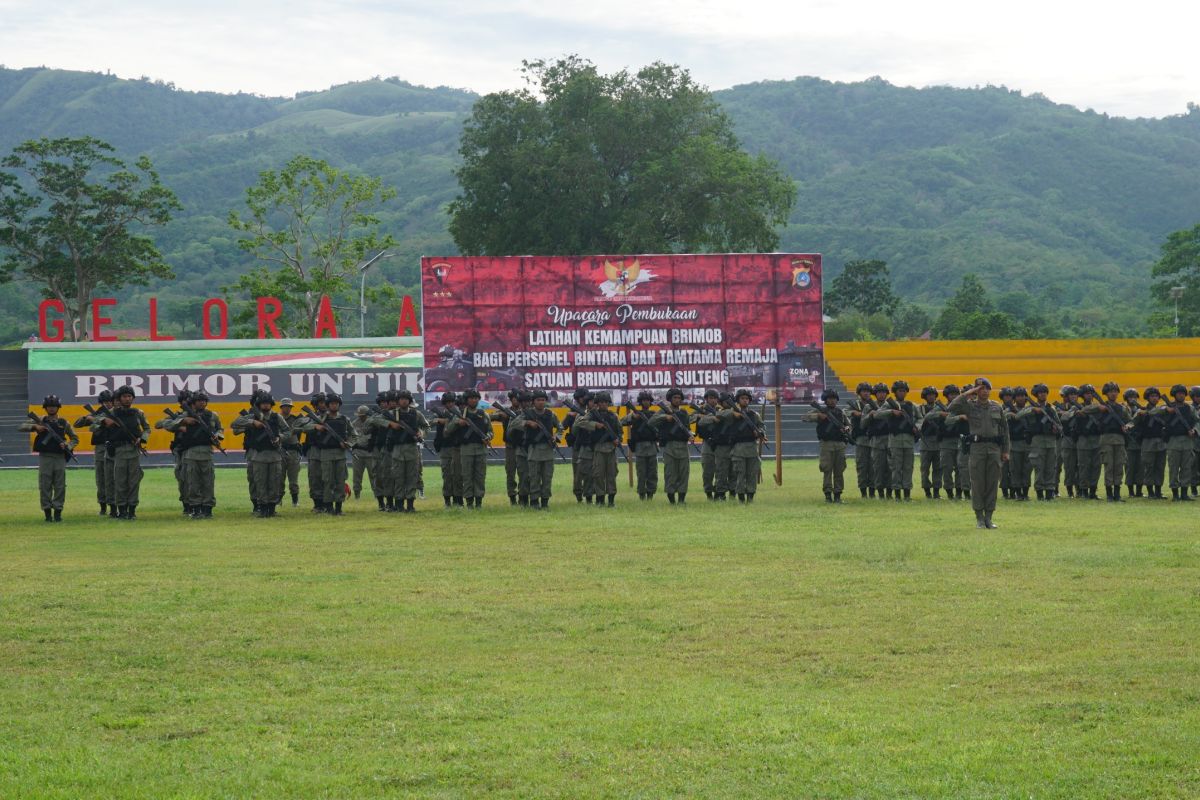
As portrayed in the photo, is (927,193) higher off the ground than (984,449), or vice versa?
(927,193)

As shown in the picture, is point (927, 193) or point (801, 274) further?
point (927, 193)

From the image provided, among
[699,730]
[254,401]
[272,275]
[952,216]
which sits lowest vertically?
[699,730]

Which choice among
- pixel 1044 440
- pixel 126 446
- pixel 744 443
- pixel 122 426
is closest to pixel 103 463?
pixel 126 446

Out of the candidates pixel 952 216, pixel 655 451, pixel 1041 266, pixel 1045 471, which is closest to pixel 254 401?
pixel 655 451

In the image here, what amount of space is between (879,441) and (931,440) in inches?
30.4

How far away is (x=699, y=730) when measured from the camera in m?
7.51

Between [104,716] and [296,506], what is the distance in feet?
47.3

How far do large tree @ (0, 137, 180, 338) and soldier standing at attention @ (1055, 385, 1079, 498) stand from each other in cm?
4114

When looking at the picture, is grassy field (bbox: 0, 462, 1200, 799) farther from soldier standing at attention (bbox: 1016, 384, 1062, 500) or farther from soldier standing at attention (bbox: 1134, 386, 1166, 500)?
soldier standing at attention (bbox: 1134, 386, 1166, 500)

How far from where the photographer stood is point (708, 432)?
875 inches

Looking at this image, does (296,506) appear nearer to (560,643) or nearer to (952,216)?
(560,643)

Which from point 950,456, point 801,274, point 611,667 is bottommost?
point 611,667

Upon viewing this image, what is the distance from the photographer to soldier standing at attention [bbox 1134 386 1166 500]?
2173cm

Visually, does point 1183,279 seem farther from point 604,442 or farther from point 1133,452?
point 604,442
